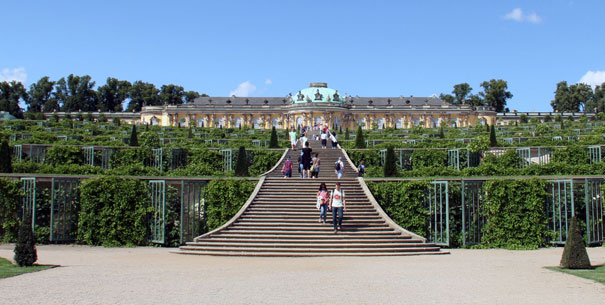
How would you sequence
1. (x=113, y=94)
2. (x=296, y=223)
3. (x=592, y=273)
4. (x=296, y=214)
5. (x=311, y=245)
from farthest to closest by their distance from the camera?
(x=113, y=94) < (x=296, y=214) < (x=296, y=223) < (x=311, y=245) < (x=592, y=273)

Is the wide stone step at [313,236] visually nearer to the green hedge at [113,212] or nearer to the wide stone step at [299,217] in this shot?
the wide stone step at [299,217]

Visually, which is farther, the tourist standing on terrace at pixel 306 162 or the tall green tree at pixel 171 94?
the tall green tree at pixel 171 94

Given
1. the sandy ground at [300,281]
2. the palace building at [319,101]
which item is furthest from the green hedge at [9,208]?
the palace building at [319,101]

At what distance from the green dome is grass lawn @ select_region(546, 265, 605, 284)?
74835mm

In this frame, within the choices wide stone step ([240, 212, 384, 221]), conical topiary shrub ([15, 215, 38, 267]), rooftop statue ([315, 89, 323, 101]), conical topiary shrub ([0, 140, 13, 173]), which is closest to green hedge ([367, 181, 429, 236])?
wide stone step ([240, 212, 384, 221])

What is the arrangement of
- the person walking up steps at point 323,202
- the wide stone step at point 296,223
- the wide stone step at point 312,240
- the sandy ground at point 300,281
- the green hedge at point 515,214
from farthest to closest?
1. the green hedge at point 515,214
2. the wide stone step at point 296,223
3. the person walking up steps at point 323,202
4. the wide stone step at point 312,240
5. the sandy ground at point 300,281

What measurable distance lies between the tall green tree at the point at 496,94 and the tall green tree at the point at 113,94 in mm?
60280

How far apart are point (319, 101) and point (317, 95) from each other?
1.34 meters

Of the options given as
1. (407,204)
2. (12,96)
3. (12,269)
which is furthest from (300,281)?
(12,96)

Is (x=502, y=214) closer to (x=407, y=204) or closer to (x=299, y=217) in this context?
(x=407, y=204)

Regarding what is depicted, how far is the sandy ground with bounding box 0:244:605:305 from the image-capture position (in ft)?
30.8

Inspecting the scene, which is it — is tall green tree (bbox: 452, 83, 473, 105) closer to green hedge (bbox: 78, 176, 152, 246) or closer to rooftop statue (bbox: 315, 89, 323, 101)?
rooftop statue (bbox: 315, 89, 323, 101)

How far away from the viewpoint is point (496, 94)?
9394 cm

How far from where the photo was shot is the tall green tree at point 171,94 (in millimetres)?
100125
